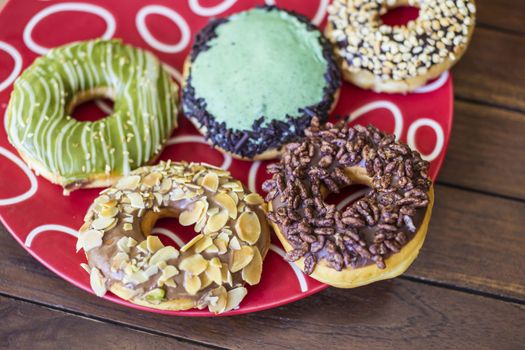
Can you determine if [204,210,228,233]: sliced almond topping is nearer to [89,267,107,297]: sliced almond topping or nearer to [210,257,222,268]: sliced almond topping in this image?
[210,257,222,268]: sliced almond topping

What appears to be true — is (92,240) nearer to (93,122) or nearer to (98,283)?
(98,283)

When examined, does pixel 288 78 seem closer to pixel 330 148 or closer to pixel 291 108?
pixel 291 108

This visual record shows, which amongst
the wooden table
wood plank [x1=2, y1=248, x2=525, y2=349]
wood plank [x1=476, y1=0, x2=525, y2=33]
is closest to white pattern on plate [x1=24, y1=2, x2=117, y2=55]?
the wooden table

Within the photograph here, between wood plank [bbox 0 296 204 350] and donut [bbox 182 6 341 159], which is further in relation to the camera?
donut [bbox 182 6 341 159]

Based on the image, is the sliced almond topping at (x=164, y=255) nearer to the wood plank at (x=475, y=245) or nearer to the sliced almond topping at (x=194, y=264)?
the sliced almond topping at (x=194, y=264)

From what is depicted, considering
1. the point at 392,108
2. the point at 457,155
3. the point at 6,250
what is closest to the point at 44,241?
the point at 6,250

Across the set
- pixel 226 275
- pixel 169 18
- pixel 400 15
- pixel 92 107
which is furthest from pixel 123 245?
pixel 400 15

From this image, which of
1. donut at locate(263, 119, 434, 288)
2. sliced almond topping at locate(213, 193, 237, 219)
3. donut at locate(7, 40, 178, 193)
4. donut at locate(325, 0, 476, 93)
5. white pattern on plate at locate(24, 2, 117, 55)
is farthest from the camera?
white pattern on plate at locate(24, 2, 117, 55)
